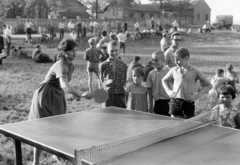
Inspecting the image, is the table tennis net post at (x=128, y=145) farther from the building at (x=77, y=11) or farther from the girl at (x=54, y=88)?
the building at (x=77, y=11)

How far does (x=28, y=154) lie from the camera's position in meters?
5.42

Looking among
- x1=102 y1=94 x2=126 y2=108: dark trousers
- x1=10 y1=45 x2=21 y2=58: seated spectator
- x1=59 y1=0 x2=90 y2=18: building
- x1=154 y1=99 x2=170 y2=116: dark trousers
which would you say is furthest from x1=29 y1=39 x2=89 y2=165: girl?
x1=59 y1=0 x2=90 y2=18: building

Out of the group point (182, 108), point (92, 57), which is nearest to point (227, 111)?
point (182, 108)

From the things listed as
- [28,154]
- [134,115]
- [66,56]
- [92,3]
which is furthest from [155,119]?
[92,3]

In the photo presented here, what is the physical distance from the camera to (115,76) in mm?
5965

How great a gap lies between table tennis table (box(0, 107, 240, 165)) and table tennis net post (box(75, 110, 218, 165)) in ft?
0.14

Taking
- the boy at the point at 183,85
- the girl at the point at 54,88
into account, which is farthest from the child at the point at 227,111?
the girl at the point at 54,88

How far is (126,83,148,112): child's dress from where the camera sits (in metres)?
5.89

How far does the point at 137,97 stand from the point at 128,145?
288cm

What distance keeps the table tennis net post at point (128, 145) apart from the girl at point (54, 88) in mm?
1607

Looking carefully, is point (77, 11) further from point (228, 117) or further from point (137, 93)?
point (228, 117)

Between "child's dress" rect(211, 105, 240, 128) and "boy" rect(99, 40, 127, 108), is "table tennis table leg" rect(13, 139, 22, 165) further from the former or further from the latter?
"child's dress" rect(211, 105, 240, 128)

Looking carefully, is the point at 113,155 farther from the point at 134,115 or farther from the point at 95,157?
the point at 134,115

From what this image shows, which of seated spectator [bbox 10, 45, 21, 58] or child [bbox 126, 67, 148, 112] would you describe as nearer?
child [bbox 126, 67, 148, 112]
